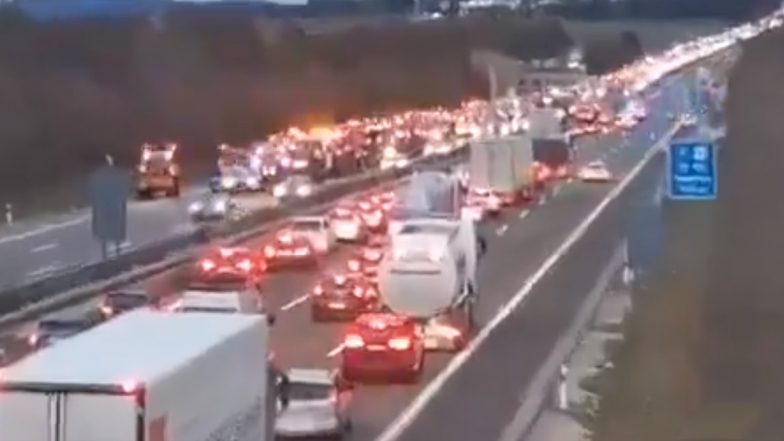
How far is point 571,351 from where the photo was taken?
122 feet

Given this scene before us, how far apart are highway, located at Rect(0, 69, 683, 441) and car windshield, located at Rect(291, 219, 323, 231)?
963 mm

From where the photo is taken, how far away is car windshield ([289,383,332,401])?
85.5 ft

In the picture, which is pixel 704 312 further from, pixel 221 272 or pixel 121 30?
pixel 121 30

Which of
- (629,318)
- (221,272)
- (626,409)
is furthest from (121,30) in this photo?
(626,409)

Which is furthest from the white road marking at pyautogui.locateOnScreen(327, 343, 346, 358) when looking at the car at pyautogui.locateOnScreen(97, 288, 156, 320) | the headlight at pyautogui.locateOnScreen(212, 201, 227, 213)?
the headlight at pyautogui.locateOnScreen(212, 201, 227, 213)

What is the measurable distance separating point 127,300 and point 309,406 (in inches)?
411

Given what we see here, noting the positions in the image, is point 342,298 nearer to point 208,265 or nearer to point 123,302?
point 208,265

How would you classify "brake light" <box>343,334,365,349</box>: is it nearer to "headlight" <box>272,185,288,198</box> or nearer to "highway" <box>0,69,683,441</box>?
"highway" <box>0,69,683,441</box>

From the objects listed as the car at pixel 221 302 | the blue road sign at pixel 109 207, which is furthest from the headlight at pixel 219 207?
the car at pixel 221 302

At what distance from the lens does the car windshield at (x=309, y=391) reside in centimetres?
2606

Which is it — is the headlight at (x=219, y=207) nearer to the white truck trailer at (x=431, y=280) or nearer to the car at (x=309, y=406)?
the white truck trailer at (x=431, y=280)

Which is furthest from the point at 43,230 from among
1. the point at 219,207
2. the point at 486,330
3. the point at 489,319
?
the point at 486,330

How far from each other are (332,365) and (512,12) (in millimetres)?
131109

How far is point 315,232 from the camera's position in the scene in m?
57.5
